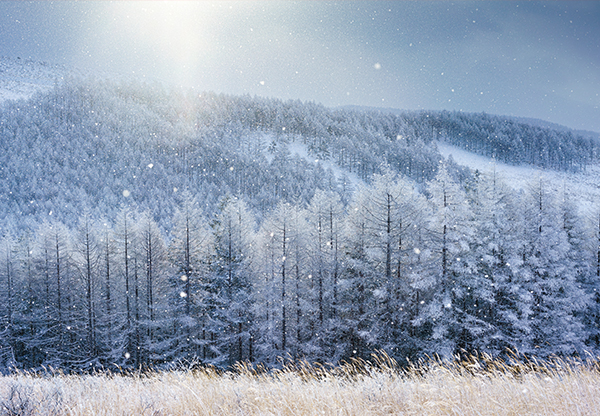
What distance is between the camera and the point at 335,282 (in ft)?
74.8

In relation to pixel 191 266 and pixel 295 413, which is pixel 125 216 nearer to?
pixel 191 266

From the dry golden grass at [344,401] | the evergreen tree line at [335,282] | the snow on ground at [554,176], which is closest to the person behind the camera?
the dry golden grass at [344,401]

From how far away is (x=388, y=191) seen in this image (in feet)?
64.5

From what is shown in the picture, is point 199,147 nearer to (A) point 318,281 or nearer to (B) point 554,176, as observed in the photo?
(A) point 318,281

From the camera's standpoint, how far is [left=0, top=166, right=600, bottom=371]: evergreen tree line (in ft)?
60.4

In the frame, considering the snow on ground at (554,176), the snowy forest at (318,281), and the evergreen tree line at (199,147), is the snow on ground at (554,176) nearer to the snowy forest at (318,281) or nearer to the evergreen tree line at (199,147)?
the evergreen tree line at (199,147)

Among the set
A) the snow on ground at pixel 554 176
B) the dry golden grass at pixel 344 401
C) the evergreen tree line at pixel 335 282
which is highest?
the snow on ground at pixel 554 176

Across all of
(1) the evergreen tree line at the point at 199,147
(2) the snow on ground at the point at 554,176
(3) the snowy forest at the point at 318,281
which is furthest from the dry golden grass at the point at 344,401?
(2) the snow on ground at the point at 554,176

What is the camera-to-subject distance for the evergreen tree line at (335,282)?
60.4 feet

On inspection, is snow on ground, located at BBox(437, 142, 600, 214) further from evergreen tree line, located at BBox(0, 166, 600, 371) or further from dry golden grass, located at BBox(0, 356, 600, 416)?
dry golden grass, located at BBox(0, 356, 600, 416)

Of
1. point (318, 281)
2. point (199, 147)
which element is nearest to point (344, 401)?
point (318, 281)

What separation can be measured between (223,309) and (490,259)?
58.8ft

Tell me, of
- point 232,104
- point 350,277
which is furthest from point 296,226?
point 232,104

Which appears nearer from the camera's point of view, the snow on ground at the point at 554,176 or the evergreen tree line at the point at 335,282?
the evergreen tree line at the point at 335,282
